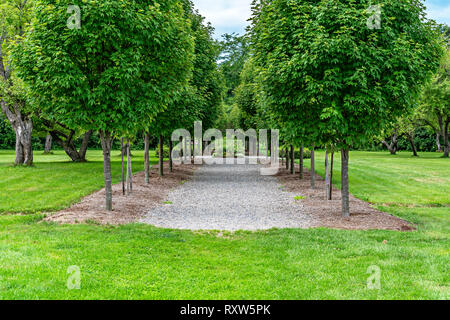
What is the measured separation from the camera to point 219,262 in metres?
6.31

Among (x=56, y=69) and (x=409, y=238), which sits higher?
(x=56, y=69)

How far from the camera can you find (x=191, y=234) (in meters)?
8.29

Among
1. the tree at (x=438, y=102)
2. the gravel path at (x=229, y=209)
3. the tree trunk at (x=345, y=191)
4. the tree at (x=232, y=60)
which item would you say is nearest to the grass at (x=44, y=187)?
the gravel path at (x=229, y=209)

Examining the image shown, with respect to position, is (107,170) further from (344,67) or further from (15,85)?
(15,85)

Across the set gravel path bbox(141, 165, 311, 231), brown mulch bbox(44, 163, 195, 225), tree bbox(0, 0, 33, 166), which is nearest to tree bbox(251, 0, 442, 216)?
gravel path bbox(141, 165, 311, 231)

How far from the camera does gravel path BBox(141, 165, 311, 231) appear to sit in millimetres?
9539

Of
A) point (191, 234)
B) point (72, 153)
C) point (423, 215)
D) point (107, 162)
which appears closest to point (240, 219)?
point (191, 234)

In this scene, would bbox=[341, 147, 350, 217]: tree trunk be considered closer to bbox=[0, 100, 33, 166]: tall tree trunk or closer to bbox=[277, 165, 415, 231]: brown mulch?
bbox=[277, 165, 415, 231]: brown mulch

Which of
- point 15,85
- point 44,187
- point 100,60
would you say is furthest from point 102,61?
point 15,85

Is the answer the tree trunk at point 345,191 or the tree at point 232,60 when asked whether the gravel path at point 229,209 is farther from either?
the tree at point 232,60

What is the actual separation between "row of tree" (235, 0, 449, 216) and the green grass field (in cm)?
258

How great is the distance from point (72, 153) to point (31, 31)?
19846 mm
